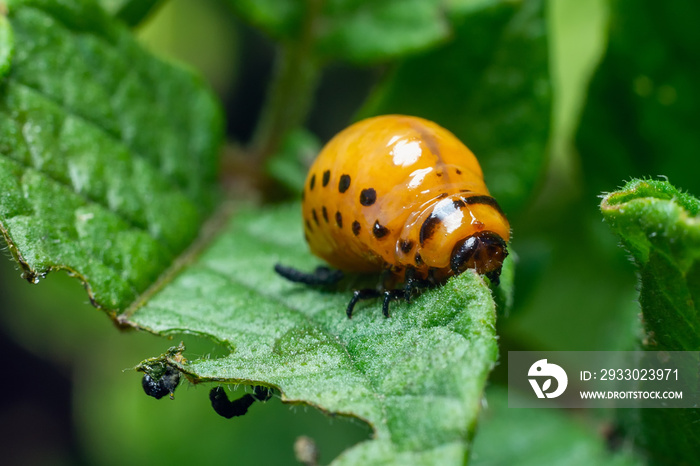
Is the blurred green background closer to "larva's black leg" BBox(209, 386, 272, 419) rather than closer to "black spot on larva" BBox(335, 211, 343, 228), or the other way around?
"black spot on larva" BBox(335, 211, 343, 228)

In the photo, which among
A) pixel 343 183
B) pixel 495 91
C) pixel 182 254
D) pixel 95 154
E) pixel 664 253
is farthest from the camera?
pixel 495 91

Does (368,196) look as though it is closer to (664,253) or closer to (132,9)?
(664,253)

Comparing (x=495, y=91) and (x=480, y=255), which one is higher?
(x=495, y=91)

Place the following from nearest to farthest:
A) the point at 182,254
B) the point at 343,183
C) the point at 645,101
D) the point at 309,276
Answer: the point at 343,183, the point at 309,276, the point at 182,254, the point at 645,101

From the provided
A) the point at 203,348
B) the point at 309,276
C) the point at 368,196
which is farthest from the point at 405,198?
the point at 203,348

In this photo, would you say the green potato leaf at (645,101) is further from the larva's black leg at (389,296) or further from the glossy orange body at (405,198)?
the larva's black leg at (389,296)

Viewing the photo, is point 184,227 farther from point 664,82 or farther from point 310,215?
point 664,82

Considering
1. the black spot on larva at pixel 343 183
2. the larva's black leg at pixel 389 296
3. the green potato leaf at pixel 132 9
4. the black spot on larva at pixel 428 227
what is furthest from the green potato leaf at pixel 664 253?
the green potato leaf at pixel 132 9
